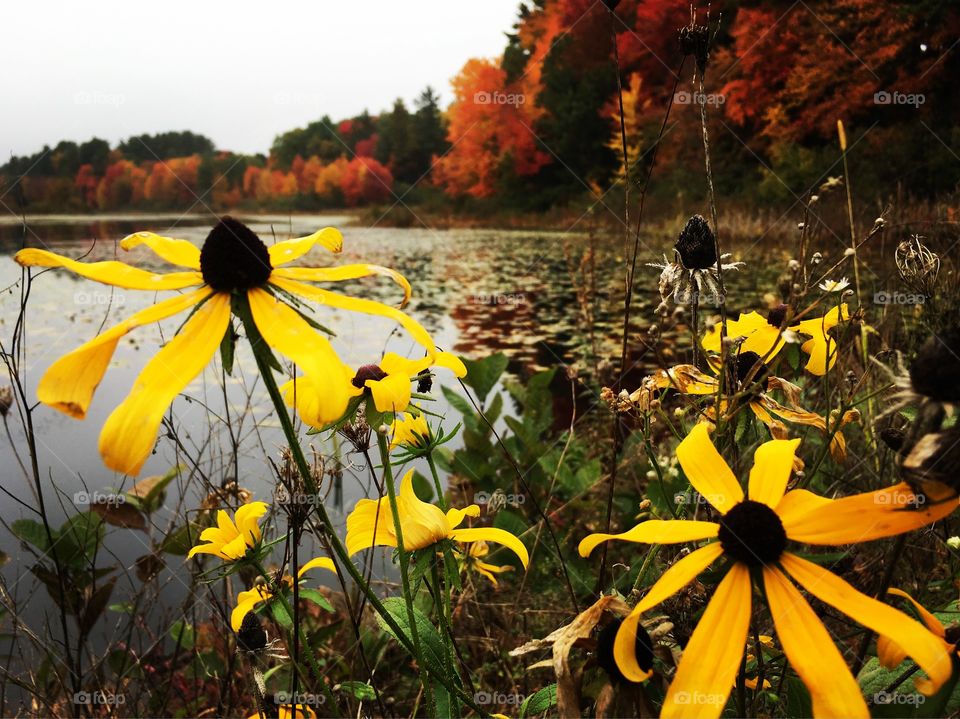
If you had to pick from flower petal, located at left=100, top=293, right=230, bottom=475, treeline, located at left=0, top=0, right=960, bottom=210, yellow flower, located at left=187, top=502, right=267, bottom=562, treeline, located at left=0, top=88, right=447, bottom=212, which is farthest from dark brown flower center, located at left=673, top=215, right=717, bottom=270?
treeline, located at left=0, top=88, right=447, bottom=212

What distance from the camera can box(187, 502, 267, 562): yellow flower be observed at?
43.0 inches

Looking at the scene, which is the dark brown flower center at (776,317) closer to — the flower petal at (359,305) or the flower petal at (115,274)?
the flower petal at (359,305)

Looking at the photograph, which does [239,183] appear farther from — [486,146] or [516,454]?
[516,454]

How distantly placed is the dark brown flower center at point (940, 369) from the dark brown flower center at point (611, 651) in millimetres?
360

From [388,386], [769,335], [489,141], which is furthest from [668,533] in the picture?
[489,141]

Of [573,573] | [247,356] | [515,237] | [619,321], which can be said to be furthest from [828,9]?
[573,573]

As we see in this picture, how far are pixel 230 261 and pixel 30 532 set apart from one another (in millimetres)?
1844

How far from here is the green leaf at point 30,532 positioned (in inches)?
77.7

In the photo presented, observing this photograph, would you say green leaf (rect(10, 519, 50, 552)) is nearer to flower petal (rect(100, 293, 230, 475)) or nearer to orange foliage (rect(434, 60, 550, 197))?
flower petal (rect(100, 293, 230, 475))

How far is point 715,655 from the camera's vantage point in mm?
569

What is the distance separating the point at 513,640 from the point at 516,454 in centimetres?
84

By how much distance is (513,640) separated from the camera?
1.91 metres

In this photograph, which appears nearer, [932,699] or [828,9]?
[932,699]

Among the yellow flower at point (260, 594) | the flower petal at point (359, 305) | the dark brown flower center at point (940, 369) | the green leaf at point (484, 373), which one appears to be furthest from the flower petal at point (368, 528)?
the green leaf at point (484, 373)
